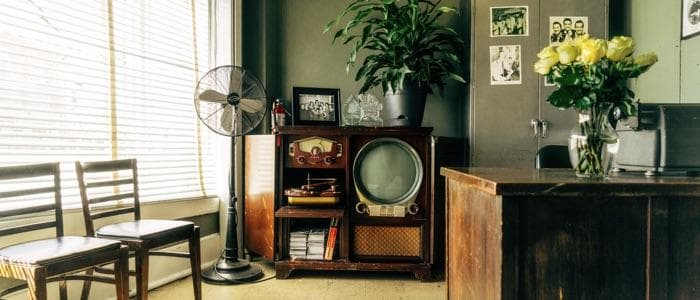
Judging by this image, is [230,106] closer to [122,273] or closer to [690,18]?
[122,273]

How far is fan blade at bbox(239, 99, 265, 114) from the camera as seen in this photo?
3.10 m

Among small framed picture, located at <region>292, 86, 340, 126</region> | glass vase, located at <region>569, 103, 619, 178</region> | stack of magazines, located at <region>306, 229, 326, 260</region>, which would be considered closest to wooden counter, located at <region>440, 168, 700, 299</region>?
glass vase, located at <region>569, 103, 619, 178</region>

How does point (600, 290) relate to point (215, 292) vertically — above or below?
above

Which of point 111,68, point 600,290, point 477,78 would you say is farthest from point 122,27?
point 600,290

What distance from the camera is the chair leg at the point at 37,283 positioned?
163cm

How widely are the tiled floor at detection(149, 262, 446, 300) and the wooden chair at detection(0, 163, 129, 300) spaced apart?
2.80 ft

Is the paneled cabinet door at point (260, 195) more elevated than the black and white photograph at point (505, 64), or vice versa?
the black and white photograph at point (505, 64)

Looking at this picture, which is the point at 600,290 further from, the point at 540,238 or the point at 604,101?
the point at 604,101

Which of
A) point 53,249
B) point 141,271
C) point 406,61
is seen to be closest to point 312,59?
point 406,61

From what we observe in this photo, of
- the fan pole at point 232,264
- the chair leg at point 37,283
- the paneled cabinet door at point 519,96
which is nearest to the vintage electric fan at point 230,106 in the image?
the fan pole at point 232,264

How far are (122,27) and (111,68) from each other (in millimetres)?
288

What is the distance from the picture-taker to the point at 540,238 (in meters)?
1.27

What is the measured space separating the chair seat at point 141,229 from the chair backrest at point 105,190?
13 centimetres

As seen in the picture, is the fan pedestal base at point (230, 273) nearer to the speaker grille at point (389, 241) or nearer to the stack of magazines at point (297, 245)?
the stack of magazines at point (297, 245)
